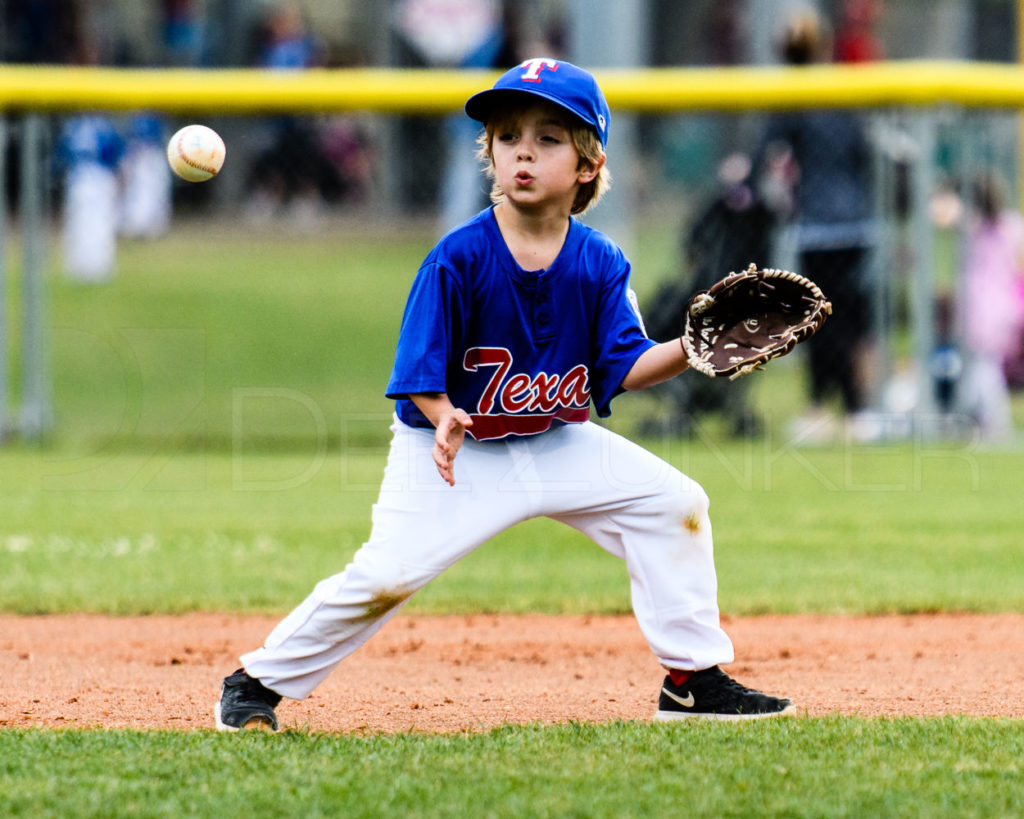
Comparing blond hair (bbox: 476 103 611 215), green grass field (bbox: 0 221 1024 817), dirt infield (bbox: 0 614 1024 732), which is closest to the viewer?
green grass field (bbox: 0 221 1024 817)

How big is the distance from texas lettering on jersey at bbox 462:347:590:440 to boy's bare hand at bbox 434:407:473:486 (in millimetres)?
217

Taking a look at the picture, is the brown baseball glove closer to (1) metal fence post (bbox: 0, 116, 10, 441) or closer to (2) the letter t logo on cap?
(2) the letter t logo on cap

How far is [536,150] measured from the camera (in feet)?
11.0

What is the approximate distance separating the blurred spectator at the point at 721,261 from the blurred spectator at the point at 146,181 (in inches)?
126

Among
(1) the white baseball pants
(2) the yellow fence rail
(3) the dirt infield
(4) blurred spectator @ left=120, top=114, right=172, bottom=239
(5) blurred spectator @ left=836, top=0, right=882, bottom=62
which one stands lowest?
(3) the dirt infield

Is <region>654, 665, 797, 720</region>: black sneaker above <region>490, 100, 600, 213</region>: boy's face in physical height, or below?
below

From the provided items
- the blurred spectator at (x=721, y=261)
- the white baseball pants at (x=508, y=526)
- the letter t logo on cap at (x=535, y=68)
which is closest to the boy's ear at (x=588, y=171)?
the letter t logo on cap at (x=535, y=68)

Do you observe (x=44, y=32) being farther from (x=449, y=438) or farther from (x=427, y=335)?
(x=449, y=438)

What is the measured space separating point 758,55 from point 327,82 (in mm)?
5756

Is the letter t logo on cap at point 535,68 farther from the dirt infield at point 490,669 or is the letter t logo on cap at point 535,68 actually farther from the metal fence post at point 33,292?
the metal fence post at point 33,292

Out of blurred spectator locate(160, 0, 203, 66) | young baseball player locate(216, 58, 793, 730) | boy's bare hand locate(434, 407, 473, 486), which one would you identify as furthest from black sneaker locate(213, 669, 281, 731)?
blurred spectator locate(160, 0, 203, 66)

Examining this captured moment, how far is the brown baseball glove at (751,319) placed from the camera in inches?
130

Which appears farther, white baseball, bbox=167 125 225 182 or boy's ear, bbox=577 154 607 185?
white baseball, bbox=167 125 225 182

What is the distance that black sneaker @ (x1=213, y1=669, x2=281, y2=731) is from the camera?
3.31m
